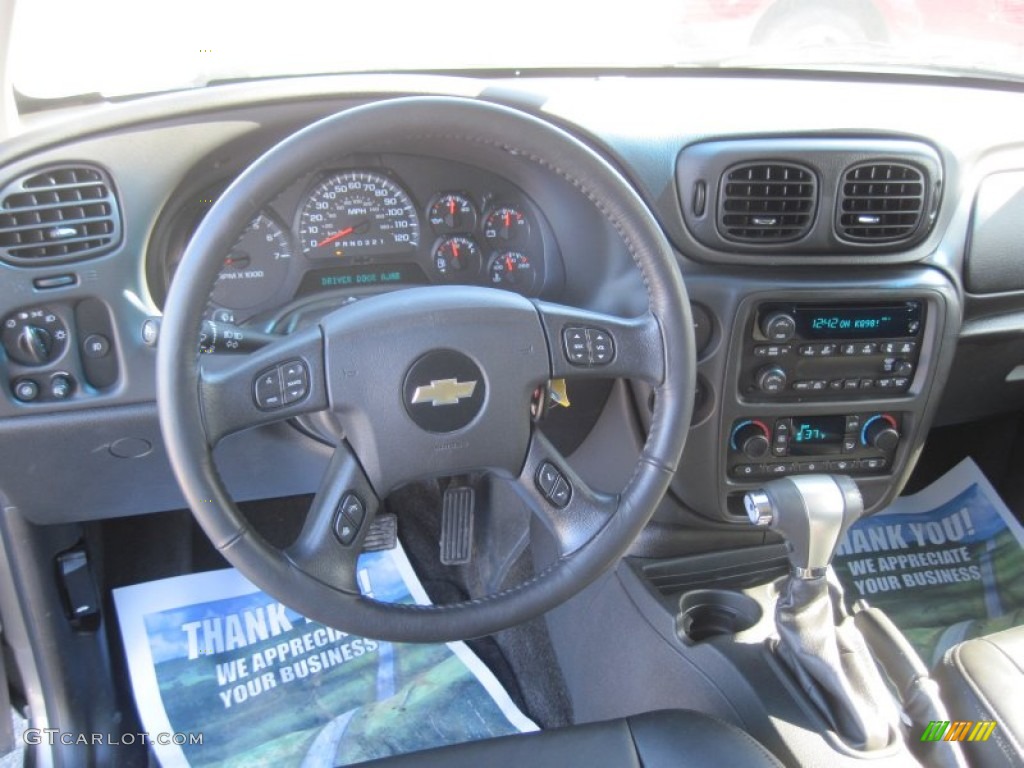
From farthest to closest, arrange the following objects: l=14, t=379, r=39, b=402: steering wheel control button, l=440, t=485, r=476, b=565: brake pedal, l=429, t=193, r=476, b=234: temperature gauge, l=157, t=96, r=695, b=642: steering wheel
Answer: l=440, t=485, r=476, b=565: brake pedal < l=429, t=193, r=476, b=234: temperature gauge < l=14, t=379, r=39, b=402: steering wheel control button < l=157, t=96, r=695, b=642: steering wheel

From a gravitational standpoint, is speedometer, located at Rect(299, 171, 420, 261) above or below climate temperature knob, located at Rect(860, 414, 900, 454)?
above

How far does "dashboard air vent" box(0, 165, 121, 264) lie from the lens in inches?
49.5

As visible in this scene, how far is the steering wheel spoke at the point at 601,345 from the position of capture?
1184mm

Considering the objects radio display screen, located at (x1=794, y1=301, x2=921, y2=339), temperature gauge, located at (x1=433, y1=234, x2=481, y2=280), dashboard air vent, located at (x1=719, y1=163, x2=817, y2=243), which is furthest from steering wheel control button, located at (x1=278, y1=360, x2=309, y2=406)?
radio display screen, located at (x1=794, y1=301, x2=921, y2=339)

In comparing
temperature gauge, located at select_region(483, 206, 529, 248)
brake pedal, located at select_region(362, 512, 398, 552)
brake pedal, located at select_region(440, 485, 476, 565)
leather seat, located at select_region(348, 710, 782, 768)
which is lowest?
brake pedal, located at select_region(362, 512, 398, 552)

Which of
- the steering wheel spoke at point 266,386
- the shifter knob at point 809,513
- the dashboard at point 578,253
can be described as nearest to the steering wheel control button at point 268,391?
the steering wheel spoke at point 266,386

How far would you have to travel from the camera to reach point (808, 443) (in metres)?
1.64

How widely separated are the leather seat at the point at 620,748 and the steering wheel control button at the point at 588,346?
461mm

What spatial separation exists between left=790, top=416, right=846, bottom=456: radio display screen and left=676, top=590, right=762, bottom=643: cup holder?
274 mm

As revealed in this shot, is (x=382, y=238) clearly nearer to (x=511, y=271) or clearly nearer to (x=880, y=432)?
(x=511, y=271)

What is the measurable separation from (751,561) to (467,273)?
0.74m

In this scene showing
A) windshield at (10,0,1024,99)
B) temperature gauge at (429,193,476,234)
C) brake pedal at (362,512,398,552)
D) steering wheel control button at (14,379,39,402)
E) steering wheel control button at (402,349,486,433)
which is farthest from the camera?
brake pedal at (362,512,398,552)

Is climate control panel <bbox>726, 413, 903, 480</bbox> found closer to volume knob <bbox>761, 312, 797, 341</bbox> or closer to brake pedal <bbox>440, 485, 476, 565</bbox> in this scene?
volume knob <bbox>761, 312, 797, 341</bbox>

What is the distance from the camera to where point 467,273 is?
1.49 m
